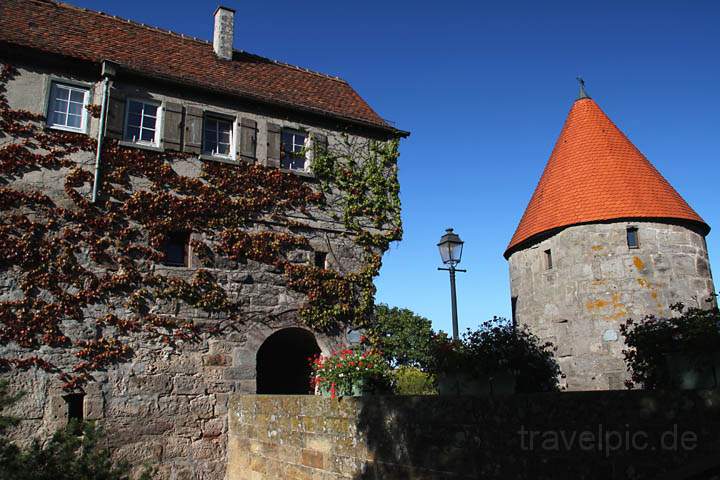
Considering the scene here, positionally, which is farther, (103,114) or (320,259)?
(320,259)

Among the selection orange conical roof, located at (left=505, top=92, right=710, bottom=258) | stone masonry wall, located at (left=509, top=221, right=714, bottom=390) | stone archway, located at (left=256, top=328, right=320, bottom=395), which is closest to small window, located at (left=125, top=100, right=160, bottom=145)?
stone archway, located at (left=256, top=328, right=320, bottom=395)

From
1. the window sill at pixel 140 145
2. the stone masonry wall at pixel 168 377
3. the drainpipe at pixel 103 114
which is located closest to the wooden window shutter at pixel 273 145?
the stone masonry wall at pixel 168 377

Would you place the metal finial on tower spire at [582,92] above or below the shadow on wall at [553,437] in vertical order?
above

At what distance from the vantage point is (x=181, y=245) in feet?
35.0

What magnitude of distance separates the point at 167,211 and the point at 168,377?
2.82 m

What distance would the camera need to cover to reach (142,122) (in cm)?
1079

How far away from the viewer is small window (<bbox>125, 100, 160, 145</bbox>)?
10633 mm

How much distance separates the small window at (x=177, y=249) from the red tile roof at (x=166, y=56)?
9.42 feet

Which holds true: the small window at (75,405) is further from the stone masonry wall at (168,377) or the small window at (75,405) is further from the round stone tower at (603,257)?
the round stone tower at (603,257)

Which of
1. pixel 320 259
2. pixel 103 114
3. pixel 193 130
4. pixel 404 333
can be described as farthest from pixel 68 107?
pixel 404 333

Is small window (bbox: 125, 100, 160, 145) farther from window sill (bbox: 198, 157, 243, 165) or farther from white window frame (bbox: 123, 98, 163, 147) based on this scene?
window sill (bbox: 198, 157, 243, 165)

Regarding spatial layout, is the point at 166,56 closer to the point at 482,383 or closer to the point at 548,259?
the point at 482,383

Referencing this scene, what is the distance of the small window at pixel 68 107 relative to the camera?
10023mm

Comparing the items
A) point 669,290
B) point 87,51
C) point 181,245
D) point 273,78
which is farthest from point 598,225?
point 87,51
